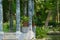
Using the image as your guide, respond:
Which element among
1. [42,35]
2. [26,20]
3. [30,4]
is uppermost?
[30,4]

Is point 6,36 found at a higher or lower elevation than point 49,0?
lower

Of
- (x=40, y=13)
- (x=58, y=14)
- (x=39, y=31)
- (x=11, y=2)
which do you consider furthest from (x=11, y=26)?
(x=58, y=14)

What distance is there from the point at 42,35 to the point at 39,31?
34 centimetres

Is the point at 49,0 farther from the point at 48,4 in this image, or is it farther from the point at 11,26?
the point at 11,26

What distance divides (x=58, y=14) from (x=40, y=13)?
680cm

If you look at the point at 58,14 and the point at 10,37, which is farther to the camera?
the point at 58,14

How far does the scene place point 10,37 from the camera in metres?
14.3

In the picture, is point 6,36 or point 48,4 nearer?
point 6,36

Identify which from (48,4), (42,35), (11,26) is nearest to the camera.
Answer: (42,35)

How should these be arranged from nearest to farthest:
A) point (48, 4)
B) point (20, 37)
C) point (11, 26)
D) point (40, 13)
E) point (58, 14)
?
1. point (20, 37)
2. point (11, 26)
3. point (48, 4)
4. point (40, 13)
5. point (58, 14)

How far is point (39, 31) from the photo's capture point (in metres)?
15.8

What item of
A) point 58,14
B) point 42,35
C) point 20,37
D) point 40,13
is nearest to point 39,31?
point 42,35

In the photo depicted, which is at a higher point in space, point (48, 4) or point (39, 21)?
point (48, 4)

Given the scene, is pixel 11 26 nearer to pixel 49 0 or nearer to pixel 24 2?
pixel 24 2
